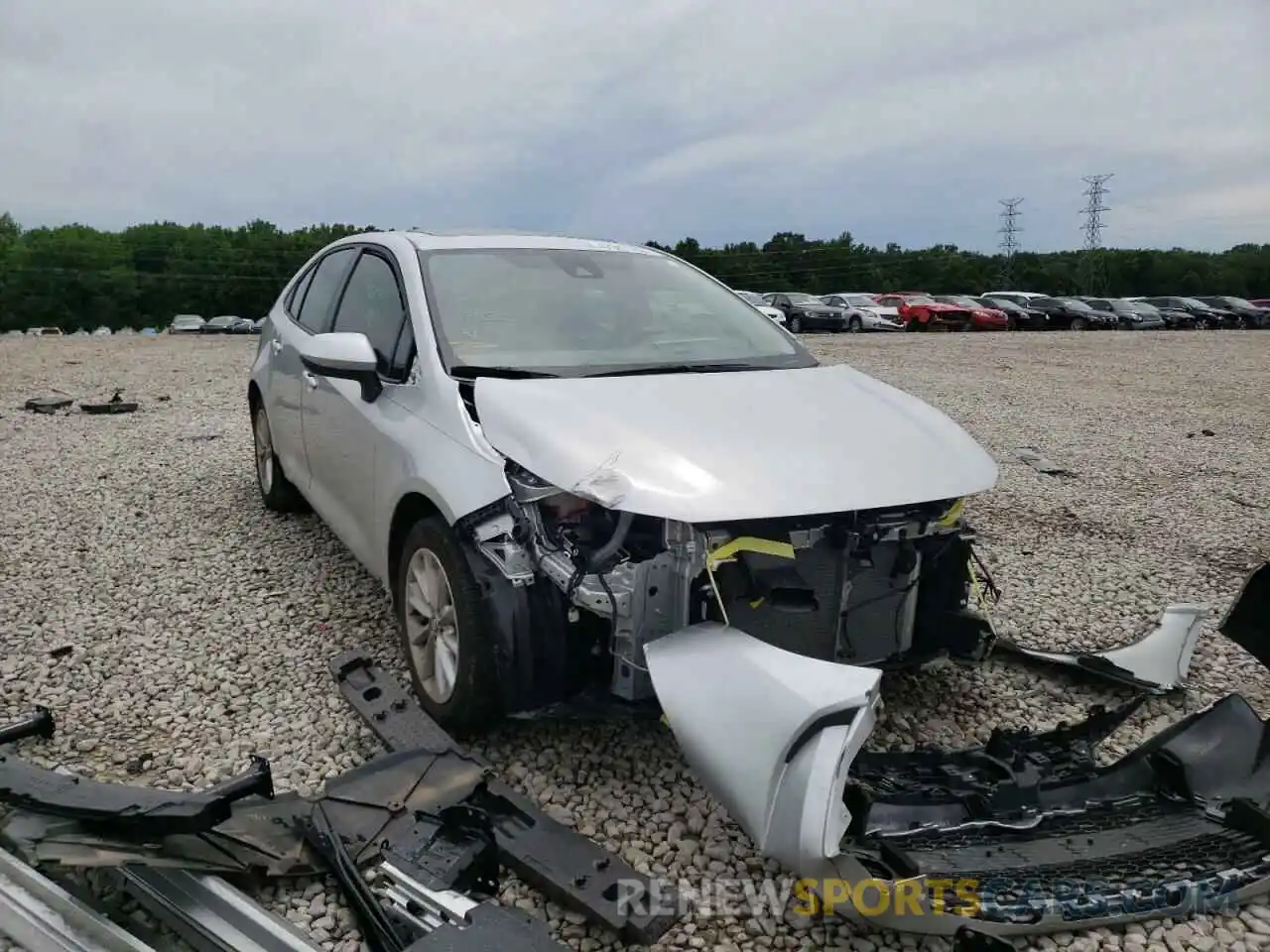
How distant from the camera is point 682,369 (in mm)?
3436

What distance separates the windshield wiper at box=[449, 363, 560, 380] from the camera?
318 cm

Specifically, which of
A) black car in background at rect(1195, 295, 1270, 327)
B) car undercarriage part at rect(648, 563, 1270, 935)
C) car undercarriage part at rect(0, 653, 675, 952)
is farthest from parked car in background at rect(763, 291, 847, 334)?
car undercarriage part at rect(0, 653, 675, 952)

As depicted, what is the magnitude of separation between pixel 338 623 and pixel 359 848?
1.77 metres

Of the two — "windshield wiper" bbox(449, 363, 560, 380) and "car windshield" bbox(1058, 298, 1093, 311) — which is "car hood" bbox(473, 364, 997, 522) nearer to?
"windshield wiper" bbox(449, 363, 560, 380)

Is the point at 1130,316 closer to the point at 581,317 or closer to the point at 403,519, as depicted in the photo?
the point at 581,317

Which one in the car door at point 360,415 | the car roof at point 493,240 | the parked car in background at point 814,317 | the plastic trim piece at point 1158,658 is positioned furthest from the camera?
the parked car in background at point 814,317

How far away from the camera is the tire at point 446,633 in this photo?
279 cm

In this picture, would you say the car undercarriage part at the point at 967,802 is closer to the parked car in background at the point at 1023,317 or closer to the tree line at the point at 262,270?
the parked car in background at the point at 1023,317

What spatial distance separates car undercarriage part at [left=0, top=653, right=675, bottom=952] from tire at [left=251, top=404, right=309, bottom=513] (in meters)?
2.80

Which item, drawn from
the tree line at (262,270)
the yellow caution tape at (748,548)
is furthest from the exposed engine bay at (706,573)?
the tree line at (262,270)

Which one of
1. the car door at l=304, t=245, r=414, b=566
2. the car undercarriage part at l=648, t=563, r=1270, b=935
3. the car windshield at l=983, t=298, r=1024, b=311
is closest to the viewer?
the car undercarriage part at l=648, t=563, r=1270, b=935

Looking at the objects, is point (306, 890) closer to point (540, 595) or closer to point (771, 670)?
point (540, 595)

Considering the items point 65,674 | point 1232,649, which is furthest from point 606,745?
point 1232,649

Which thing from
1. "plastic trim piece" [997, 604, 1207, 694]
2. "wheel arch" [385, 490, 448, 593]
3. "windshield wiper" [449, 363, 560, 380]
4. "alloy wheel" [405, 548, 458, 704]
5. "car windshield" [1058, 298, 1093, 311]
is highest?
"car windshield" [1058, 298, 1093, 311]
